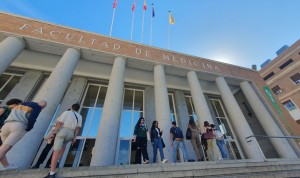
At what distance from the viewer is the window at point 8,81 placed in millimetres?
10147

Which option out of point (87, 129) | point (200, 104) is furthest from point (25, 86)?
point (200, 104)

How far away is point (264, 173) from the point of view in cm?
392

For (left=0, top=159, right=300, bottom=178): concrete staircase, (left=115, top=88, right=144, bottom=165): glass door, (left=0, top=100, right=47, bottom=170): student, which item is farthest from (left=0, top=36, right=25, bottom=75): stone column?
(left=115, top=88, right=144, bottom=165): glass door

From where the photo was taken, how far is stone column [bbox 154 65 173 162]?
7188 millimetres

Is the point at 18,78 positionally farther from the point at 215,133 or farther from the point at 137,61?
the point at 215,133

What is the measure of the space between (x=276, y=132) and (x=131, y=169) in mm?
11323

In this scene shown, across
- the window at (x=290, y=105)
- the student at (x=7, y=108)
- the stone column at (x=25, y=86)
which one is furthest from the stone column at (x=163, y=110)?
the window at (x=290, y=105)

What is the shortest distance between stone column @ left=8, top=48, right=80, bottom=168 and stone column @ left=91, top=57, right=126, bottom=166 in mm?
2180

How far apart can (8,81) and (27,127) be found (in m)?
10.1

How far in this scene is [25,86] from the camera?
397 inches

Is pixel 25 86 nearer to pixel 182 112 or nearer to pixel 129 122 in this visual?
pixel 129 122

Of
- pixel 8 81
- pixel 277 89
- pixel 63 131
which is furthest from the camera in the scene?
pixel 277 89

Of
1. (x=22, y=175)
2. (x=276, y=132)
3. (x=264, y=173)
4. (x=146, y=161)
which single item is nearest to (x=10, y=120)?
(x=22, y=175)

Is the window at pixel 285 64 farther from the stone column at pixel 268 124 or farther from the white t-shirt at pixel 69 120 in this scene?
the white t-shirt at pixel 69 120
